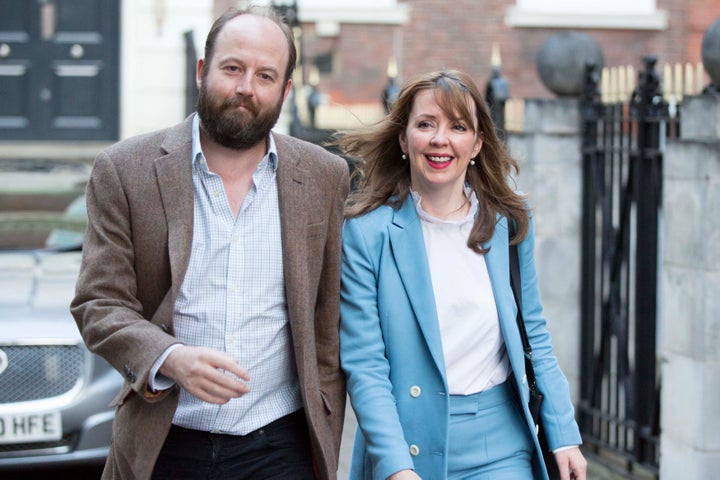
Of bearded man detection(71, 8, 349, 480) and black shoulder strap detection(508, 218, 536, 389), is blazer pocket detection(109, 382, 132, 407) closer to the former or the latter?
bearded man detection(71, 8, 349, 480)

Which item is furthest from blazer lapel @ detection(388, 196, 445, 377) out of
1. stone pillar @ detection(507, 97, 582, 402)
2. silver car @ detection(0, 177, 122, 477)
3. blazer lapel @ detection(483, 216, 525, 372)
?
stone pillar @ detection(507, 97, 582, 402)

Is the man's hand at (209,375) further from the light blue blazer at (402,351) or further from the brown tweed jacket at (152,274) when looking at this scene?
the light blue blazer at (402,351)

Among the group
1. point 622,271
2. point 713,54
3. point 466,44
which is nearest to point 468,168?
point 713,54

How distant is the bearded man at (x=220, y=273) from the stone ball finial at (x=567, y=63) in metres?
4.52

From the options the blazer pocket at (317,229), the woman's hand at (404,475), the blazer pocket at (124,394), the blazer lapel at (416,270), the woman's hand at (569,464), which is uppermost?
the blazer pocket at (317,229)

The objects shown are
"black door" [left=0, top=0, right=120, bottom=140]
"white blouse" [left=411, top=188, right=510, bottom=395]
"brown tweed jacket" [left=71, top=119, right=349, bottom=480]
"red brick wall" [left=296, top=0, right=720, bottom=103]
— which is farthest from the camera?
"red brick wall" [left=296, top=0, right=720, bottom=103]

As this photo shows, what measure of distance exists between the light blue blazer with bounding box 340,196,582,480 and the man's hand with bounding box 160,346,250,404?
0.55m

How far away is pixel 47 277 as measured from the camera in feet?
21.7

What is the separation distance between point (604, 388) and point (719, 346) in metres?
1.54

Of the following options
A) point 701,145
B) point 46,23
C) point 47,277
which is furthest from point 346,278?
point 46,23

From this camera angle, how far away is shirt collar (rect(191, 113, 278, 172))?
3.33 meters

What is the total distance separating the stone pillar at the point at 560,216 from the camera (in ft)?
24.0

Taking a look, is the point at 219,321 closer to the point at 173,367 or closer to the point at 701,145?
the point at 173,367

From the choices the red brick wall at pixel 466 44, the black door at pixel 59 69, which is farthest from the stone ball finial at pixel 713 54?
the black door at pixel 59 69
